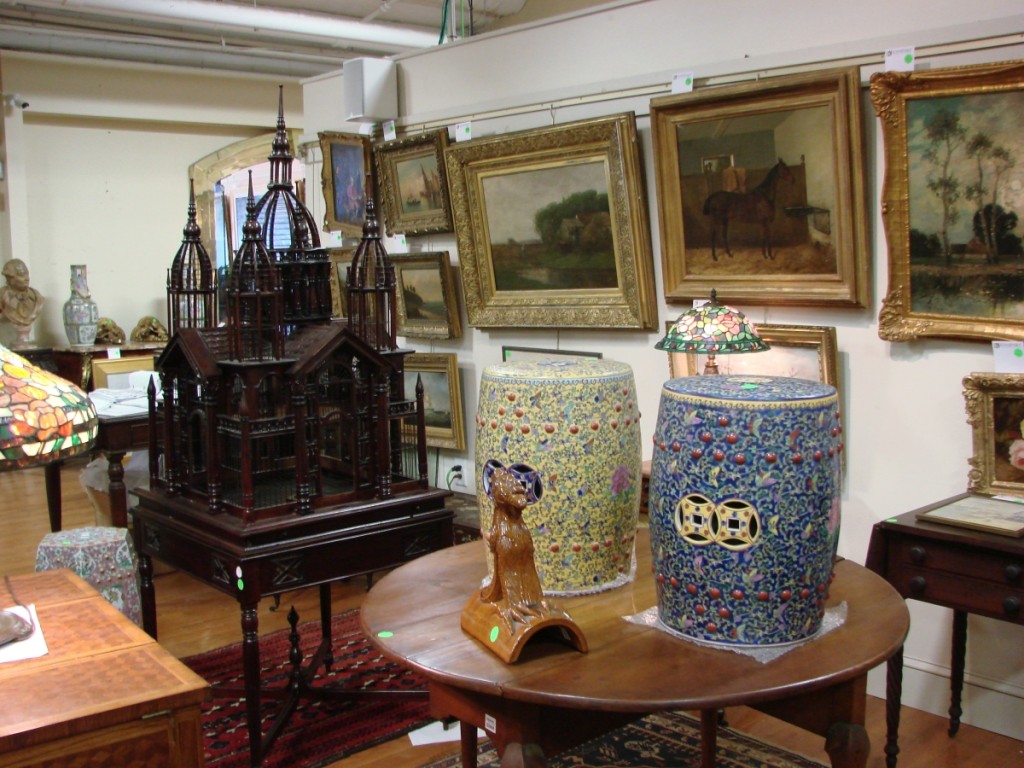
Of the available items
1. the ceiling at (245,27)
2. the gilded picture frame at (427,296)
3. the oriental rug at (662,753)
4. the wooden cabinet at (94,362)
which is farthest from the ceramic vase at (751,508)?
the wooden cabinet at (94,362)

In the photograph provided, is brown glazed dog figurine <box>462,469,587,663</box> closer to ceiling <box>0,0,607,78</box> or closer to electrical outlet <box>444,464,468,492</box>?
electrical outlet <box>444,464,468,492</box>

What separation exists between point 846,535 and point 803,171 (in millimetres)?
1619

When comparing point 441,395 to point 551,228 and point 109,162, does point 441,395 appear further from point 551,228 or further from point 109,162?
point 109,162

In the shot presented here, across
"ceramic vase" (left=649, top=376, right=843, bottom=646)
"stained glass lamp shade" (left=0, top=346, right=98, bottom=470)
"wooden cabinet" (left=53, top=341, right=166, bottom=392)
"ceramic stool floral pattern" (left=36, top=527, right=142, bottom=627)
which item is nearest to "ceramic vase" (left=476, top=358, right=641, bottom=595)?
"ceramic vase" (left=649, top=376, right=843, bottom=646)

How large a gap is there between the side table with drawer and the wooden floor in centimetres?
46

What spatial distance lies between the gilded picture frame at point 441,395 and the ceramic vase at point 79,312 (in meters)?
5.21

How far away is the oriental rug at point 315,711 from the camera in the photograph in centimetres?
400

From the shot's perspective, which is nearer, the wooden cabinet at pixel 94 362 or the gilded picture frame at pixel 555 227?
the gilded picture frame at pixel 555 227

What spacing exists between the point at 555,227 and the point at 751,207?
4.19 ft

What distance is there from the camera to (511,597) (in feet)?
6.27

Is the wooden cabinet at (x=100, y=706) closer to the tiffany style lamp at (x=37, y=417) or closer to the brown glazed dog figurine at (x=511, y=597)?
the tiffany style lamp at (x=37, y=417)

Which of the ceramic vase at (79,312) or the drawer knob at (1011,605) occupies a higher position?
the ceramic vase at (79,312)

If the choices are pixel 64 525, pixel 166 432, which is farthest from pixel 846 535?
pixel 64 525

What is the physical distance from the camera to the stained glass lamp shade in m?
2.14
